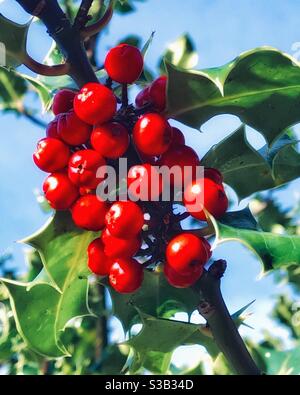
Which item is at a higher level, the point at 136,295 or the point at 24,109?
the point at 24,109

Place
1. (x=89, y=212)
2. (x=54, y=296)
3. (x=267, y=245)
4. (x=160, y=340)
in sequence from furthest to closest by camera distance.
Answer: (x=160, y=340) → (x=54, y=296) → (x=89, y=212) → (x=267, y=245)

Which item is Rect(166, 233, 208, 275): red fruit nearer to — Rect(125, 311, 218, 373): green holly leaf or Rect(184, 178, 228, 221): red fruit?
Rect(184, 178, 228, 221): red fruit

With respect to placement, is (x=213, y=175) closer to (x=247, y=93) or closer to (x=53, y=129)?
(x=247, y=93)

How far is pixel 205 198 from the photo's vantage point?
161 cm

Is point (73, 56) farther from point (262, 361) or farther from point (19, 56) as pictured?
point (262, 361)

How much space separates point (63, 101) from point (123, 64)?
0.21 m

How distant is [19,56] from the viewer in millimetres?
1832

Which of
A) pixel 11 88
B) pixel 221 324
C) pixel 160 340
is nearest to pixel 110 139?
pixel 221 324

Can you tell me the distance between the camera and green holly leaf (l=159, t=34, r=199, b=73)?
3020mm

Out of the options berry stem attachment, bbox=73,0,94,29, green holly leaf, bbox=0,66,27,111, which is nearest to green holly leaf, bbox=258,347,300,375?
berry stem attachment, bbox=73,0,94,29

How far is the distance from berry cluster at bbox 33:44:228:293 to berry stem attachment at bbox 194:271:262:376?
5 centimetres

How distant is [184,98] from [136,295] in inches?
25.2

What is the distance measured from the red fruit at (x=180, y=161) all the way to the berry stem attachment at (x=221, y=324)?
0.87 feet
